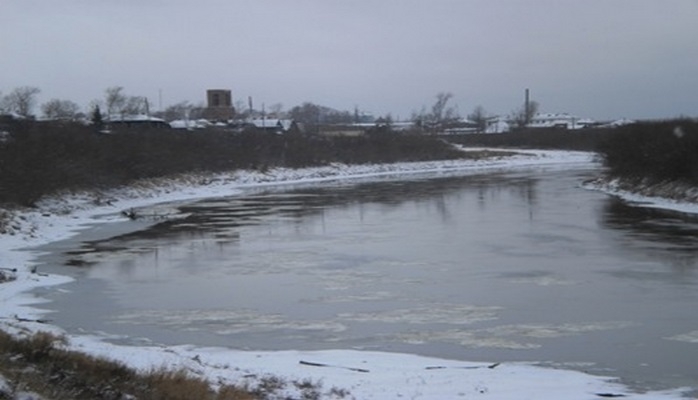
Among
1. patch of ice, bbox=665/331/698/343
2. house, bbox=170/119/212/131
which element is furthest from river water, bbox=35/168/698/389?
house, bbox=170/119/212/131

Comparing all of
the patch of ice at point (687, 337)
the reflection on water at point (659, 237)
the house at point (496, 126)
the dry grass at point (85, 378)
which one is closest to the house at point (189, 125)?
the reflection on water at point (659, 237)

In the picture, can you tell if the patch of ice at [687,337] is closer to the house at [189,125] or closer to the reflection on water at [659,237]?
the reflection on water at [659,237]

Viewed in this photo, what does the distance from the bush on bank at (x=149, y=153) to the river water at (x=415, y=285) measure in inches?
335

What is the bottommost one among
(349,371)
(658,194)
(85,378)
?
(349,371)

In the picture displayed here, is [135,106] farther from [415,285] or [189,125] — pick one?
[415,285]

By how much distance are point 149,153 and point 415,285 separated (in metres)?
40.1

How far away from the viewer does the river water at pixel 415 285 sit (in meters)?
12.6

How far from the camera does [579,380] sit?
10.1m

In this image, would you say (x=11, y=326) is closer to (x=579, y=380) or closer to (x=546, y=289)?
(x=579, y=380)

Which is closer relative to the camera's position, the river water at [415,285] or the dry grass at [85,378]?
the dry grass at [85,378]

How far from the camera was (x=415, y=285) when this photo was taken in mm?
17562

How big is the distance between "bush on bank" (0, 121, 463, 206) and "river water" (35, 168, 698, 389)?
850cm

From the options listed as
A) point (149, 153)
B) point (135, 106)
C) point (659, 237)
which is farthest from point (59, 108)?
point (659, 237)

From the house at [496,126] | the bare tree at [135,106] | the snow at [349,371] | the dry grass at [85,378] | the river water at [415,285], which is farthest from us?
the house at [496,126]
